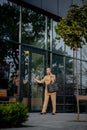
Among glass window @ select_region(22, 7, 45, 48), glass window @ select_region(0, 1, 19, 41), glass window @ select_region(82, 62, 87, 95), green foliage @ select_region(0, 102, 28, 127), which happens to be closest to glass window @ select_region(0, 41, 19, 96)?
glass window @ select_region(0, 1, 19, 41)

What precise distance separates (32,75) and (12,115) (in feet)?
31.8

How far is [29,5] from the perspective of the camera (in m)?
20.9

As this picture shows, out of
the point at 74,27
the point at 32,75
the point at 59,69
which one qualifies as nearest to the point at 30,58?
the point at 32,75

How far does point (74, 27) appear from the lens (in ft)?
49.0

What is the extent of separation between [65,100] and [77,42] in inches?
334

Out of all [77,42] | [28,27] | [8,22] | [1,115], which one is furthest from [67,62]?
[1,115]

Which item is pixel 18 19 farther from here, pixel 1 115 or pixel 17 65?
pixel 1 115

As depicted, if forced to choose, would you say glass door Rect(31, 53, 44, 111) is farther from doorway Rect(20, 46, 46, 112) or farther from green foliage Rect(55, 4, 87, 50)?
green foliage Rect(55, 4, 87, 50)

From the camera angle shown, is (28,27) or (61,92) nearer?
(28,27)

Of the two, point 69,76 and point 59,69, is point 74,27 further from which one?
point 69,76

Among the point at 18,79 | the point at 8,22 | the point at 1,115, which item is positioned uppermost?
the point at 8,22

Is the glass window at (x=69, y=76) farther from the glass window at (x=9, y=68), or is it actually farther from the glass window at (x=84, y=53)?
the glass window at (x=9, y=68)

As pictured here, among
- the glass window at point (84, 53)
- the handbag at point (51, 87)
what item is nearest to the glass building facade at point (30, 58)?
the handbag at point (51, 87)

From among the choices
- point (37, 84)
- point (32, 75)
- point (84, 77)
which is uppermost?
point (84, 77)
